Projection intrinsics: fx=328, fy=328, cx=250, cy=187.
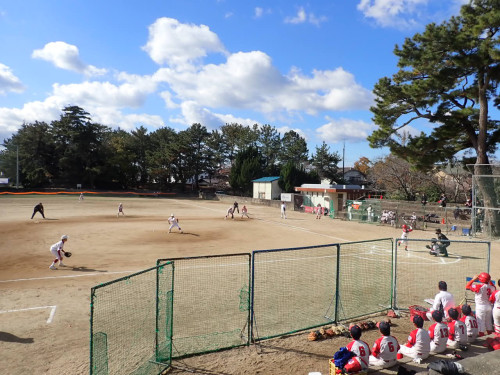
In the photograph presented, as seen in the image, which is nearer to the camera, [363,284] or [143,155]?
[363,284]

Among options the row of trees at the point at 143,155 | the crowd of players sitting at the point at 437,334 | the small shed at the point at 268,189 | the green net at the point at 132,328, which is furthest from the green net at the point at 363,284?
the row of trees at the point at 143,155

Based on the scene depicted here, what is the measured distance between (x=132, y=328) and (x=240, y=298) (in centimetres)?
282

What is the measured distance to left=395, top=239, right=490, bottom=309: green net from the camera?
1083 cm

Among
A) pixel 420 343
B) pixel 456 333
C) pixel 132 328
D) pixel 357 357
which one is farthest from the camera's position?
pixel 132 328

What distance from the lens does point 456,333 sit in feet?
22.3

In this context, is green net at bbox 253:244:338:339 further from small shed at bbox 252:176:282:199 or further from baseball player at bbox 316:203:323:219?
small shed at bbox 252:176:282:199

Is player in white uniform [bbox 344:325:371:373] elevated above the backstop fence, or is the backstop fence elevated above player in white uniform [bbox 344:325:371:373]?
player in white uniform [bbox 344:325:371:373]

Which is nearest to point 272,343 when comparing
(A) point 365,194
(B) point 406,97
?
(B) point 406,97

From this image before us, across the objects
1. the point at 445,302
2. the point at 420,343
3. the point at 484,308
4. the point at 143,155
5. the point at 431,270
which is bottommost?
the point at 431,270

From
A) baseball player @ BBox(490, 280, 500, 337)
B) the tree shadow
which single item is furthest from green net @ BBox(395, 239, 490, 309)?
the tree shadow

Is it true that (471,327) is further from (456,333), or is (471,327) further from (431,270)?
(431,270)

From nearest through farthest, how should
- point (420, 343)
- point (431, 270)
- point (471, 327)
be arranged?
point (420, 343), point (471, 327), point (431, 270)

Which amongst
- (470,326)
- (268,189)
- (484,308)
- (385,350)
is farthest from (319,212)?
(385,350)

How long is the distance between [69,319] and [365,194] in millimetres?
37487
